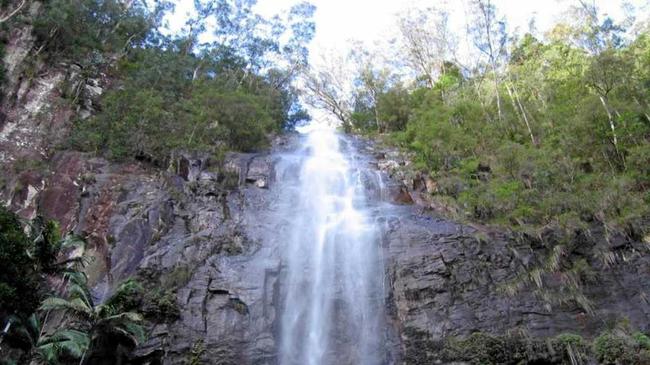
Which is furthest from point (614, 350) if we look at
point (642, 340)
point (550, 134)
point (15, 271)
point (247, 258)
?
point (15, 271)

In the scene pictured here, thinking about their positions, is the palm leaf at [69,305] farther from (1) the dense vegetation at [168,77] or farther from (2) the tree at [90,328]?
(1) the dense vegetation at [168,77]

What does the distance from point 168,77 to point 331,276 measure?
1753 cm

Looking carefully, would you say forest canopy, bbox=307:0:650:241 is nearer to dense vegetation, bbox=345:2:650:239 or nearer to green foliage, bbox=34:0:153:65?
dense vegetation, bbox=345:2:650:239

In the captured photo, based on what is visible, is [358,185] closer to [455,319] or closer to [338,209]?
[338,209]

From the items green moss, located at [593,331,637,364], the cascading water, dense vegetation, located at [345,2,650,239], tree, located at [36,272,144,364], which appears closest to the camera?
green moss, located at [593,331,637,364]

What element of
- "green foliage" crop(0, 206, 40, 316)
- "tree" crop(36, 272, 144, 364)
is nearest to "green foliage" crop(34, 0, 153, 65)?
"green foliage" crop(0, 206, 40, 316)

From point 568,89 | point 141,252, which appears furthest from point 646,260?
point 141,252

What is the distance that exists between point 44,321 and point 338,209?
10.2m

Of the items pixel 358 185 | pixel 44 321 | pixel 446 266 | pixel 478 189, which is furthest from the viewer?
pixel 358 185

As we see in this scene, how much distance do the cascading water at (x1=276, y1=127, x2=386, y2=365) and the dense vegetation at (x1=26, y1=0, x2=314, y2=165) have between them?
5.01m

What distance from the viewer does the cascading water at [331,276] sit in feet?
45.4

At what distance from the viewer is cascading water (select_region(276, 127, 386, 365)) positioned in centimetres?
1385

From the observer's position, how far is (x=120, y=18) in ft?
107

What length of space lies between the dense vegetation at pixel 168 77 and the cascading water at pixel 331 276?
16.4 ft
